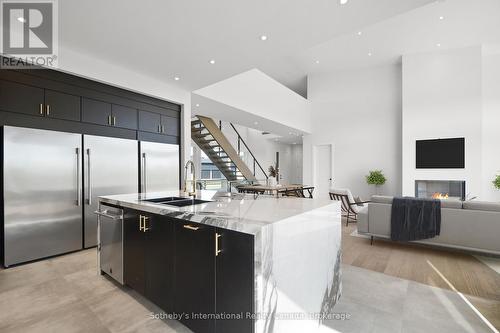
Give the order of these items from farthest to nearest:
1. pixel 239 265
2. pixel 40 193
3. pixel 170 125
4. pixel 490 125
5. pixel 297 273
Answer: pixel 490 125
pixel 170 125
pixel 40 193
pixel 297 273
pixel 239 265

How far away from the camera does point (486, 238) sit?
3.17 m

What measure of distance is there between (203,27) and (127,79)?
1.78 metres

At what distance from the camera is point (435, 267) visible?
10.00ft

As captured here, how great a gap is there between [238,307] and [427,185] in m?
7.43

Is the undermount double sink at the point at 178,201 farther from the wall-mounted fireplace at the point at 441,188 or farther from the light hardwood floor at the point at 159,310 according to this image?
A: the wall-mounted fireplace at the point at 441,188

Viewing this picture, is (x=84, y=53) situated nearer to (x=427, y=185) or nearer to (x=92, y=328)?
(x=92, y=328)

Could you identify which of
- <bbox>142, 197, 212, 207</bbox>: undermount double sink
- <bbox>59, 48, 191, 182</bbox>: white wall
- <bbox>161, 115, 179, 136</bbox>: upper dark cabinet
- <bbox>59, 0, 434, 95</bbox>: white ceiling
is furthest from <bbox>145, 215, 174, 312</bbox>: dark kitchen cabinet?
<bbox>161, 115, 179, 136</bbox>: upper dark cabinet

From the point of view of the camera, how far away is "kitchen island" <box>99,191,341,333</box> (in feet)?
4.44

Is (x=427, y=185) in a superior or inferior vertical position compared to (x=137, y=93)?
inferior

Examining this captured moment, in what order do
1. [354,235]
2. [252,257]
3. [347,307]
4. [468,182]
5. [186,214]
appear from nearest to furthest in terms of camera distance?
[252,257], [186,214], [347,307], [354,235], [468,182]

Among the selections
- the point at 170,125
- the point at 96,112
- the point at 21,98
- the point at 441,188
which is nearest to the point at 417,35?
the point at 441,188

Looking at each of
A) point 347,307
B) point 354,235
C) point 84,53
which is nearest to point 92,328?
point 347,307

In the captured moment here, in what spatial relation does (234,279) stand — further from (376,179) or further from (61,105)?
(376,179)

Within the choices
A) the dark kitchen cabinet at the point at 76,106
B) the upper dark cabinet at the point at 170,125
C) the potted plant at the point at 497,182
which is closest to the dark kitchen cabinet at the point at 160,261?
the dark kitchen cabinet at the point at 76,106
